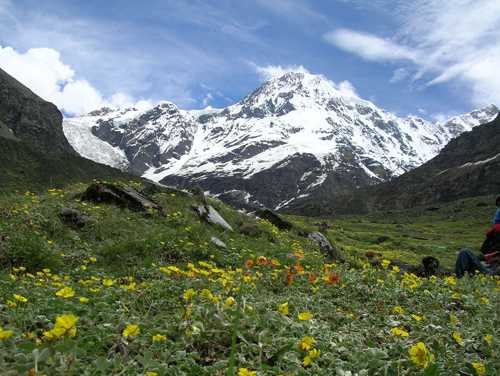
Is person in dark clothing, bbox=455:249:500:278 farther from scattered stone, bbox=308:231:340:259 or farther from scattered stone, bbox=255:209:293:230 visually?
scattered stone, bbox=255:209:293:230

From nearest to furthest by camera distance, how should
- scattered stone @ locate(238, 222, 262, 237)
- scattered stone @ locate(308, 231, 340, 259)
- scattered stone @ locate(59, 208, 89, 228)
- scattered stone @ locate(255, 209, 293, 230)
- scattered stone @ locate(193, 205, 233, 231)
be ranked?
scattered stone @ locate(59, 208, 89, 228) → scattered stone @ locate(193, 205, 233, 231) → scattered stone @ locate(238, 222, 262, 237) → scattered stone @ locate(308, 231, 340, 259) → scattered stone @ locate(255, 209, 293, 230)

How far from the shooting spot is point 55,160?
15975 centimetres

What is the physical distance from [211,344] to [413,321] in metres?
2.96

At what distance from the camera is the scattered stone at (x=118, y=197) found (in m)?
15.4

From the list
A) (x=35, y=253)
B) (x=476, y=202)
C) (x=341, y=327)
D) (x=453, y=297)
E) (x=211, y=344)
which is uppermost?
(x=476, y=202)


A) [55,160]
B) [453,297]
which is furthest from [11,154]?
[453,297]

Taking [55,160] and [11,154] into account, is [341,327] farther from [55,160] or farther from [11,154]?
[55,160]

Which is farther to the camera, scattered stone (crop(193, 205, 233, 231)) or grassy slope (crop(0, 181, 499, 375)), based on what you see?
scattered stone (crop(193, 205, 233, 231))

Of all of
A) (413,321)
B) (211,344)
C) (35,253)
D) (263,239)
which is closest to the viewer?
(211,344)

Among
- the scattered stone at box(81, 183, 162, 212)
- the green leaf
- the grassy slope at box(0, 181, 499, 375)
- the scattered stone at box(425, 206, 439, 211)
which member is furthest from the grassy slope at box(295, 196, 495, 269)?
the green leaf

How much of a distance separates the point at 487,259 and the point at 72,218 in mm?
12395

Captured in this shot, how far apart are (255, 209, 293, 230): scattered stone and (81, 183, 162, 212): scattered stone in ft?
25.9

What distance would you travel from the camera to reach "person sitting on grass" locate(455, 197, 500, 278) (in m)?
13.3

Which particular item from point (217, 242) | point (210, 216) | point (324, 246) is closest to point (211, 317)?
point (217, 242)
